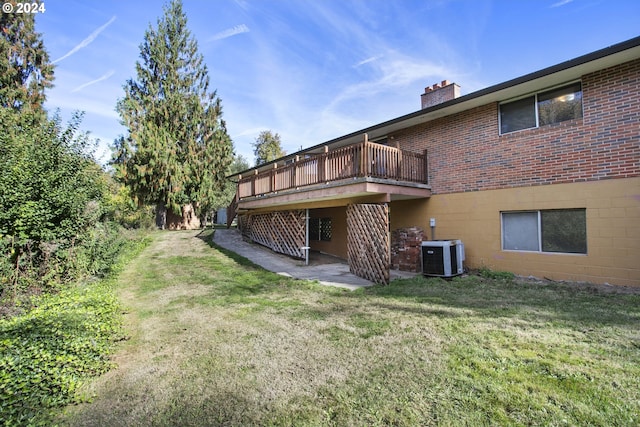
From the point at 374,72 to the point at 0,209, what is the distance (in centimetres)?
1451

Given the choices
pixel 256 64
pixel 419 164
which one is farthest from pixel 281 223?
pixel 256 64

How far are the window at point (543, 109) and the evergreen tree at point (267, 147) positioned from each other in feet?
88.8

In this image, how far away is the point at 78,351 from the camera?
3129mm

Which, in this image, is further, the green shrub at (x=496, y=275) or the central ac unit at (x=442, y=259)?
the central ac unit at (x=442, y=259)

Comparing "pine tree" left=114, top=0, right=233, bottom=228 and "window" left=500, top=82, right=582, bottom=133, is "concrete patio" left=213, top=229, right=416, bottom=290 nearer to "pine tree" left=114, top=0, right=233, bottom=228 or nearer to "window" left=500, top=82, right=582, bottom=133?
"window" left=500, top=82, right=582, bottom=133

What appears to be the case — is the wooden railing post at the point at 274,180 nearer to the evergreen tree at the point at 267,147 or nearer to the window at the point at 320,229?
the window at the point at 320,229

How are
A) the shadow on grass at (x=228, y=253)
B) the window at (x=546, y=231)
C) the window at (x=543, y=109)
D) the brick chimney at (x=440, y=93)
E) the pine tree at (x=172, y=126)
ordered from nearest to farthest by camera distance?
1. the window at (x=546, y=231)
2. the window at (x=543, y=109)
3. the shadow on grass at (x=228, y=253)
4. the brick chimney at (x=440, y=93)
5. the pine tree at (x=172, y=126)

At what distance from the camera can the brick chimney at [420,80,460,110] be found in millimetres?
11047

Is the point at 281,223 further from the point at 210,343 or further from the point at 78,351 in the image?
the point at 78,351

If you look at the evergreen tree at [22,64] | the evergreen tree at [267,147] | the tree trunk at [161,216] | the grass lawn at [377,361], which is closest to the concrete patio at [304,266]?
the grass lawn at [377,361]

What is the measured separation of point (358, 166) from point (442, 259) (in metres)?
3.33

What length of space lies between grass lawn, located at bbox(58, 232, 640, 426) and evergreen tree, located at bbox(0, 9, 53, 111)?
1855cm

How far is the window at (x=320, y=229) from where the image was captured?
1407 centimetres

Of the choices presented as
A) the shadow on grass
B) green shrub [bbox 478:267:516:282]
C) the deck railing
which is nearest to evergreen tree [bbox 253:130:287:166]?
the shadow on grass
